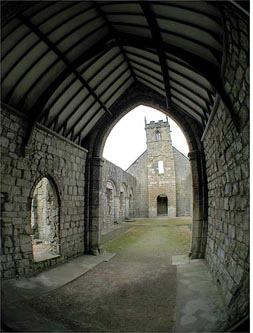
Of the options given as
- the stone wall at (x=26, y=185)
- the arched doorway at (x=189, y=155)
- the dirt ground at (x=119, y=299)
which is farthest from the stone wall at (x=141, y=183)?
the stone wall at (x=26, y=185)

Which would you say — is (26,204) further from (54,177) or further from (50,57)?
(50,57)

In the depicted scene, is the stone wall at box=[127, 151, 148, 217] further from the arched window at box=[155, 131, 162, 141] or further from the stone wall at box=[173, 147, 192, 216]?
the stone wall at box=[173, 147, 192, 216]

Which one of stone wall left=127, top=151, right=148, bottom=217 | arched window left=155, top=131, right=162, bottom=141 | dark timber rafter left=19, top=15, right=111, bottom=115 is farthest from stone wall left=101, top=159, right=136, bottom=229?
dark timber rafter left=19, top=15, right=111, bottom=115

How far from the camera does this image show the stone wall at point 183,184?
837 inches

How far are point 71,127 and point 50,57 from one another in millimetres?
2508

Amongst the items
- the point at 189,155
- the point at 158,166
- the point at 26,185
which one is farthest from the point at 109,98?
the point at 158,166

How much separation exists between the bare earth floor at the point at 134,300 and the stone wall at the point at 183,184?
15167 millimetres

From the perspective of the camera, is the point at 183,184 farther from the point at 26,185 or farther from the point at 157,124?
the point at 26,185

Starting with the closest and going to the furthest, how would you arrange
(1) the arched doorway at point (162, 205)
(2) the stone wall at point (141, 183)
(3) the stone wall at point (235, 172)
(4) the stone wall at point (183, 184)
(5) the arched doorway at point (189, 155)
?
1. (3) the stone wall at point (235, 172)
2. (5) the arched doorway at point (189, 155)
3. (4) the stone wall at point (183, 184)
4. (2) the stone wall at point (141, 183)
5. (1) the arched doorway at point (162, 205)

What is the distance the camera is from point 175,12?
3447mm

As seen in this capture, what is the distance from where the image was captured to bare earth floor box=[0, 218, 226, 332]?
322 cm

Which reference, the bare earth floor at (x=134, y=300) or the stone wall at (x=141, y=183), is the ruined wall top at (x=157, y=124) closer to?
the stone wall at (x=141, y=183)

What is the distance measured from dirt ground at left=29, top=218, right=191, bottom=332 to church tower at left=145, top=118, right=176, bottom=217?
14880 mm

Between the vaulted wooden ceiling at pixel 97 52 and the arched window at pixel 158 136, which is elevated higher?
the arched window at pixel 158 136
